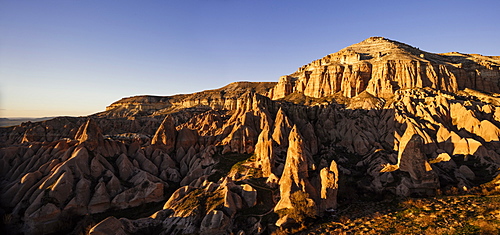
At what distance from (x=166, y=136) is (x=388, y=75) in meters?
77.8

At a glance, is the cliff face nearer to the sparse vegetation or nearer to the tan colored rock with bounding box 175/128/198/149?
the tan colored rock with bounding box 175/128/198/149

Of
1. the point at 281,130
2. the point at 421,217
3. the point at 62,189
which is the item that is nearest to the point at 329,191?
the point at 421,217

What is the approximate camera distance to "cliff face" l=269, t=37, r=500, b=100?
90.9 meters

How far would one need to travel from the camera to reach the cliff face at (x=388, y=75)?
298 ft

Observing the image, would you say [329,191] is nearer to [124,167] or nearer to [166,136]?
[124,167]

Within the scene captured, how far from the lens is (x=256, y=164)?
160 feet

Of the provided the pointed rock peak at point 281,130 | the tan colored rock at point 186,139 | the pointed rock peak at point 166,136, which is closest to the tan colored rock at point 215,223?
the pointed rock peak at point 281,130

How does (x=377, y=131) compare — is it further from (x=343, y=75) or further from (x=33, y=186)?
(x=33, y=186)

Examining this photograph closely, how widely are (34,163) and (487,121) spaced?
311ft

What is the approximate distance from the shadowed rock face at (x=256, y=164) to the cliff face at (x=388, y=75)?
111 cm

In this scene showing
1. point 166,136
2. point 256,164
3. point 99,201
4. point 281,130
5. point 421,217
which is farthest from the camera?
point 166,136

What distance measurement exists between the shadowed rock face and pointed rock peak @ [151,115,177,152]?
24cm

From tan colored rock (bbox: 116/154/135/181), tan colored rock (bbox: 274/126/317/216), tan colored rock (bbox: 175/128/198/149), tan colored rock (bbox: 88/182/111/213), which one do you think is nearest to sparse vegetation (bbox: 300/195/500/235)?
tan colored rock (bbox: 274/126/317/216)

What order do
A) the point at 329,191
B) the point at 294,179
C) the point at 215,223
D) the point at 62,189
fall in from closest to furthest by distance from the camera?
the point at 215,223
the point at 329,191
the point at 294,179
the point at 62,189
